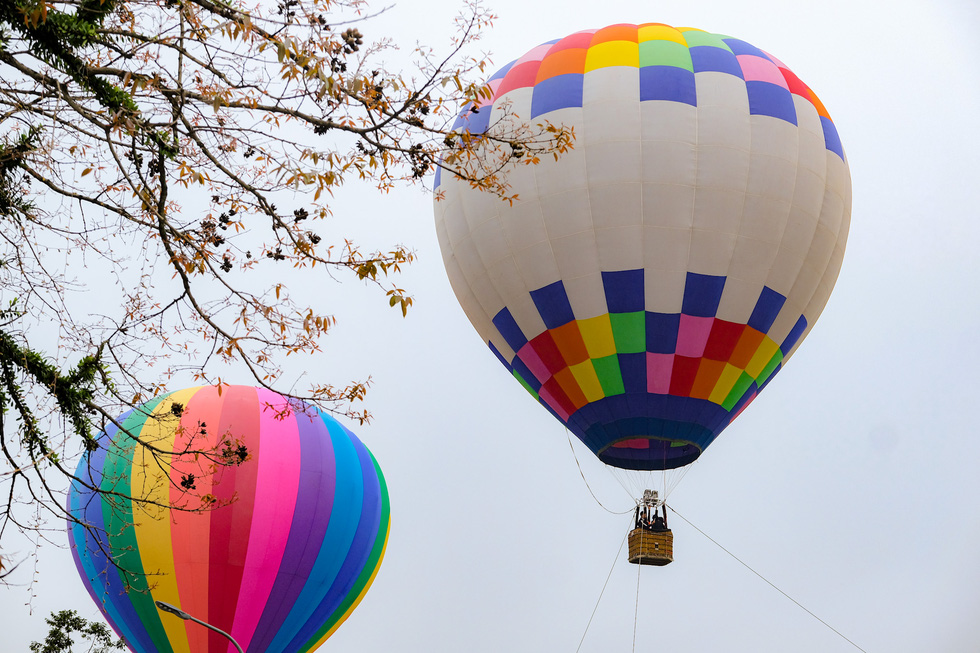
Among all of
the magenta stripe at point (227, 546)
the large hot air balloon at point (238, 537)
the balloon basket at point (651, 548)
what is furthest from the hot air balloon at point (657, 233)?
the magenta stripe at point (227, 546)

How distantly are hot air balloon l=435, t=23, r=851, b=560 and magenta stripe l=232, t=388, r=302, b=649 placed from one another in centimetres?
435

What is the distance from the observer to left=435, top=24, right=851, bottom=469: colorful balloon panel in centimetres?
1591

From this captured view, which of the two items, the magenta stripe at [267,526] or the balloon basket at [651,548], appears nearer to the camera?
the magenta stripe at [267,526]

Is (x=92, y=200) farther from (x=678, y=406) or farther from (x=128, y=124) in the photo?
(x=678, y=406)

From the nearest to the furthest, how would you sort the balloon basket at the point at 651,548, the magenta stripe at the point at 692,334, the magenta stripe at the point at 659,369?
1. the magenta stripe at the point at 692,334
2. the magenta stripe at the point at 659,369
3. the balloon basket at the point at 651,548

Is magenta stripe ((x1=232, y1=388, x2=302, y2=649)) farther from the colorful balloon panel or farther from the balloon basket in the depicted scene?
the balloon basket

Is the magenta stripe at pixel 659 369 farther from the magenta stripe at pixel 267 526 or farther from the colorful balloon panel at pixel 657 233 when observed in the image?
the magenta stripe at pixel 267 526

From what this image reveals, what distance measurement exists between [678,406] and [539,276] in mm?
3081

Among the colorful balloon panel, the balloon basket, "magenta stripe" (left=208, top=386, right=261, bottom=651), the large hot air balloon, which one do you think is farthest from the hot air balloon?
"magenta stripe" (left=208, top=386, right=261, bottom=651)

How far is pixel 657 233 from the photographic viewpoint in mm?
15891

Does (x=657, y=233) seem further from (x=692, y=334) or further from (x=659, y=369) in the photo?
(x=659, y=369)

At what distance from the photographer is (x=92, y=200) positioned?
6602 millimetres

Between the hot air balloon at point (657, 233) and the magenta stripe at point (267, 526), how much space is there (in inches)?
171

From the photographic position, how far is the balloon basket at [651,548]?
17391 mm
